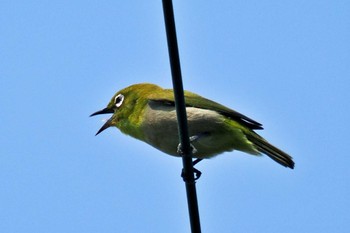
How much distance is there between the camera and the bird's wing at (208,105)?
312 inches

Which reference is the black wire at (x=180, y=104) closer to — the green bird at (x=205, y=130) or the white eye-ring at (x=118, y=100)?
the green bird at (x=205, y=130)

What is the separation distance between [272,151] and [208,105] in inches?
40.1

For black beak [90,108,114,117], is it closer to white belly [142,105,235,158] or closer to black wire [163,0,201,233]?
white belly [142,105,235,158]

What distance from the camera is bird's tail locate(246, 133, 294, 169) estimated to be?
7.60 metres

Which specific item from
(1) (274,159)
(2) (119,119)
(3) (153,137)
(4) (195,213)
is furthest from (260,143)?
(4) (195,213)

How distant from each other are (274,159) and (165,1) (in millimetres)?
3731

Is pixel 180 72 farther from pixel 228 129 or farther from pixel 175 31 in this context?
pixel 228 129

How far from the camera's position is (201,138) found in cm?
781

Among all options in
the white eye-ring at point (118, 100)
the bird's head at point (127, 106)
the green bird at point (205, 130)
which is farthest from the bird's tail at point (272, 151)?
the white eye-ring at point (118, 100)

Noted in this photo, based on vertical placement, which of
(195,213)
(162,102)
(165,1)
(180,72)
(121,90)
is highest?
(121,90)

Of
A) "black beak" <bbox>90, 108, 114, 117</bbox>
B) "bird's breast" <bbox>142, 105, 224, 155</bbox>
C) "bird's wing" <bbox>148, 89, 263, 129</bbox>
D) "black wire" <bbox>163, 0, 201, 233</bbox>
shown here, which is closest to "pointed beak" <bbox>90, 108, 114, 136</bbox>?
"black beak" <bbox>90, 108, 114, 117</bbox>

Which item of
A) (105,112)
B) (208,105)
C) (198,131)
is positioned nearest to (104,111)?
(105,112)

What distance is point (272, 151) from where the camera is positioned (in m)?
7.66

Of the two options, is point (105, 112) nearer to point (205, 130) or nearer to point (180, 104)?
point (205, 130)
